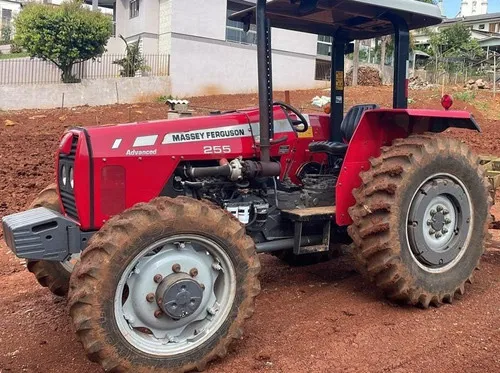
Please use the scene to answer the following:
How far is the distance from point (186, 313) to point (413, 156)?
217 cm

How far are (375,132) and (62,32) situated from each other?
59.6ft

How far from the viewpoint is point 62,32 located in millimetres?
20734

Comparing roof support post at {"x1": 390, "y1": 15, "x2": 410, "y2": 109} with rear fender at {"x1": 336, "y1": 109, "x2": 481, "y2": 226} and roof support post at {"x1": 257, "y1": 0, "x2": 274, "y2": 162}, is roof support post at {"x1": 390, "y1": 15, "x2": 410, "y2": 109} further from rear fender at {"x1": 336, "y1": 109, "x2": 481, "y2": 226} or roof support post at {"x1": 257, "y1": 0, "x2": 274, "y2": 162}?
roof support post at {"x1": 257, "y1": 0, "x2": 274, "y2": 162}

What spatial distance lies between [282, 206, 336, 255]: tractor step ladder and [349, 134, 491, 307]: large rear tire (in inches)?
10.1

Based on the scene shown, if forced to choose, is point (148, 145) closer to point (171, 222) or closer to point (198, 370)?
point (171, 222)

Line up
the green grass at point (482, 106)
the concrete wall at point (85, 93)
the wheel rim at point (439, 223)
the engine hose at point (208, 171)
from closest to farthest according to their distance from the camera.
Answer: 1. the engine hose at point (208, 171)
2. the wheel rim at point (439, 223)
3. the concrete wall at point (85, 93)
4. the green grass at point (482, 106)

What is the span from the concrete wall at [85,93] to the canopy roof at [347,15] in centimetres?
1673

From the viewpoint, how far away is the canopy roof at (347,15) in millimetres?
4773

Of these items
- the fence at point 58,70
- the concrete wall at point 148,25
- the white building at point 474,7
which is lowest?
the fence at point 58,70

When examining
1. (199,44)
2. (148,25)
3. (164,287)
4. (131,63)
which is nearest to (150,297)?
(164,287)

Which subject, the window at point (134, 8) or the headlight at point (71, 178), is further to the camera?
the window at point (134, 8)

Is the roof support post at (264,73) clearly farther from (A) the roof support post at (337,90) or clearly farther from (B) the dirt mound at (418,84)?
(B) the dirt mound at (418,84)

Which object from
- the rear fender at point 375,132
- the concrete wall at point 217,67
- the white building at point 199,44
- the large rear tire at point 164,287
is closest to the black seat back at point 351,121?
the rear fender at point 375,132

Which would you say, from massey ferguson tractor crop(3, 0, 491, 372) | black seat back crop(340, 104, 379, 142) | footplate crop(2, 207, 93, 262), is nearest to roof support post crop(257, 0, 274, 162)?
massey ferguson tractor crop(3, 0, 491, 372)
